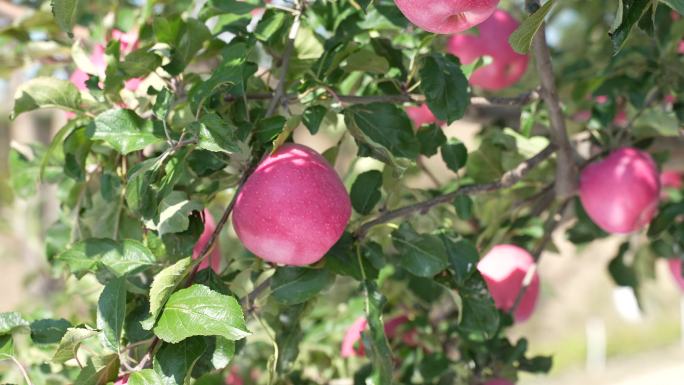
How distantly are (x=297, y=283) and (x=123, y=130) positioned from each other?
10.1 inches

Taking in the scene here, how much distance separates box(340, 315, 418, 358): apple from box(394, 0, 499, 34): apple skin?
727 millimetres

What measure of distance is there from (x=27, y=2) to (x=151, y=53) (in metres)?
1.15

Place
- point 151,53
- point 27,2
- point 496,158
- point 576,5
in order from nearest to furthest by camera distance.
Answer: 1. point 151,53
2. point 496,158
3. point 27,2
4. point 576,5

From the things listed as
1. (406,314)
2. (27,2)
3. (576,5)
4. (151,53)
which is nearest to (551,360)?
(406,314)

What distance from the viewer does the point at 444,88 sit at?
986 millimetres

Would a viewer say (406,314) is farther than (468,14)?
Yes

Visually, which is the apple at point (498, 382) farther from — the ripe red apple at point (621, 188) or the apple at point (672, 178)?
the apple at point (672, 178)

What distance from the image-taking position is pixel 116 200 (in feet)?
3.65

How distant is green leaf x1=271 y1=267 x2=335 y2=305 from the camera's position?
95 cm

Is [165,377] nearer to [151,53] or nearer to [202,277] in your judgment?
[202,277]

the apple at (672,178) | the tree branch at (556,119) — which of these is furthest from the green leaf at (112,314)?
the apple at (672,178)

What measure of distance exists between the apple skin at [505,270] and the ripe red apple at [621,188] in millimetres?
140

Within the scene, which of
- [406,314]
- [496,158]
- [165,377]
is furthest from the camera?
[406,314]

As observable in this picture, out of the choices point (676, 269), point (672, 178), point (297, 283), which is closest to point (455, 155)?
point (297, 283)
